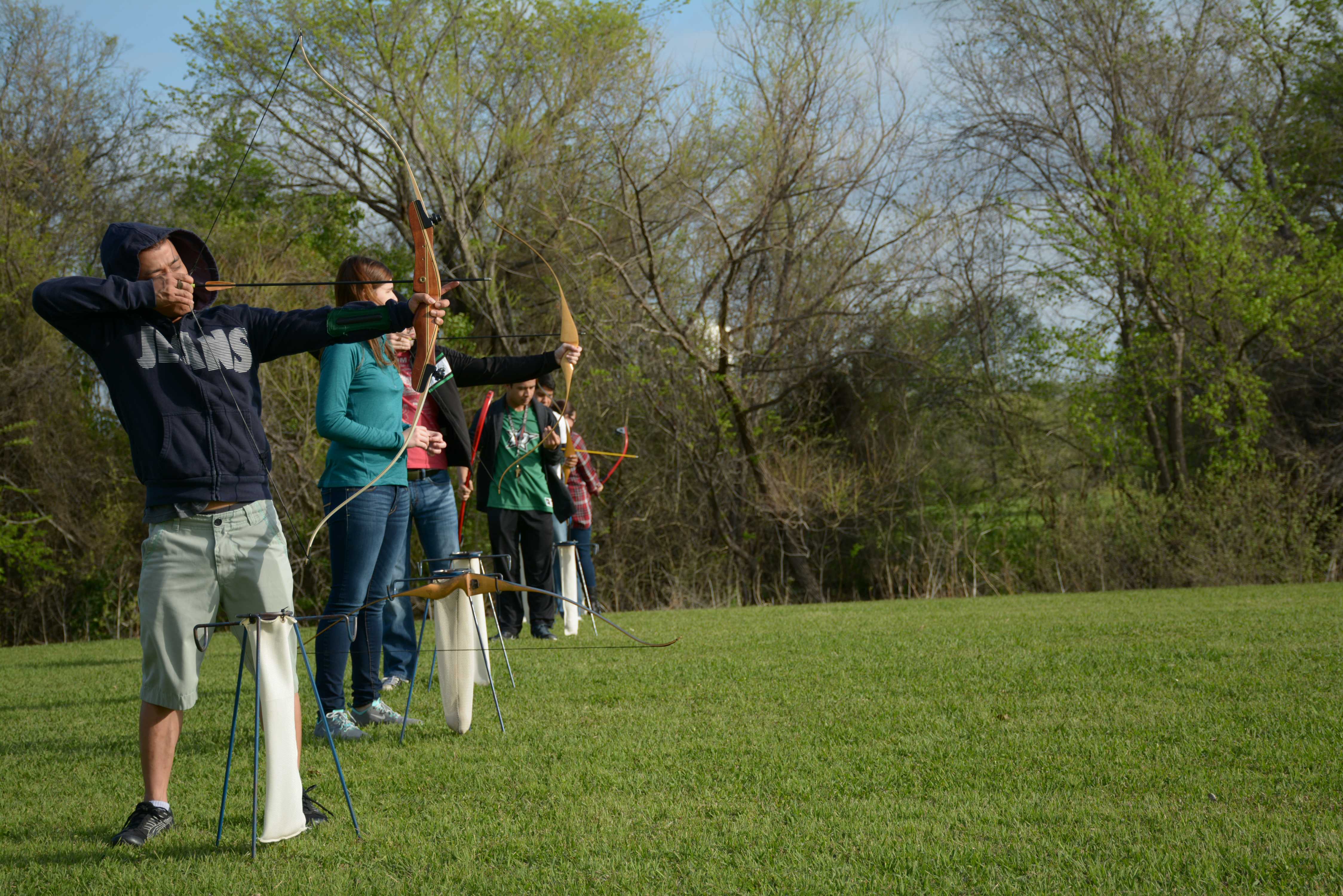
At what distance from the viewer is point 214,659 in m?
7.30

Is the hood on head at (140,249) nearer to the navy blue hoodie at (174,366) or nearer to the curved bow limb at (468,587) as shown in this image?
the navy blue hoodie at (174,366)

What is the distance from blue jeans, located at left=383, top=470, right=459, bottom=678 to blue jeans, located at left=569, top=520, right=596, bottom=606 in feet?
9.29

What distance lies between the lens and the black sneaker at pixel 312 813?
2998 mm

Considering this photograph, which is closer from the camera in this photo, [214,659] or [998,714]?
[998,714]

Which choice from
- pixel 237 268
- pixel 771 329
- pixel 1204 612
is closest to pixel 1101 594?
pixel 1204 612

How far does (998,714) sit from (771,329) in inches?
429

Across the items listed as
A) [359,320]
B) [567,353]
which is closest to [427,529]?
[567,353]

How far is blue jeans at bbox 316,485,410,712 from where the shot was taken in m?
3.98

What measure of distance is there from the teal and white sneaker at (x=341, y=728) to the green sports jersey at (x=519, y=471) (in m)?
2.83

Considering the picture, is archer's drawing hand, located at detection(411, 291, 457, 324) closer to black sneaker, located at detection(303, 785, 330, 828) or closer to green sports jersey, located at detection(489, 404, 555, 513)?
black sneaker, located at detection(303, 785, 330, 828)

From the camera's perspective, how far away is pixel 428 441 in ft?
15.1

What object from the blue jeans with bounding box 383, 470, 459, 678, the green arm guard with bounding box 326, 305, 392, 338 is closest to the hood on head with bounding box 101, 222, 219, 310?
the green arm guard with bounding box 326, 305, 392, 338

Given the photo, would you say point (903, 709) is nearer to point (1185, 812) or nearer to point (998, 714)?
point (998, 714)

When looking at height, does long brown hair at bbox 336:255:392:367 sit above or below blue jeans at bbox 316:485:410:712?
above
